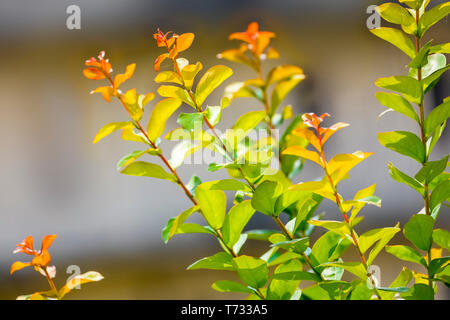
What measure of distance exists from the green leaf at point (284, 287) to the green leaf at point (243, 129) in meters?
0.08

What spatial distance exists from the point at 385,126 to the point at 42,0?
1173 mm

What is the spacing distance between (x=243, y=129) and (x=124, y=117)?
1.30 metres

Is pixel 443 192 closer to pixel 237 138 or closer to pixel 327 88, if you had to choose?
pixel 237 138

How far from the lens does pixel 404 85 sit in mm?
272

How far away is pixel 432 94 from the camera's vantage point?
4.60 feet

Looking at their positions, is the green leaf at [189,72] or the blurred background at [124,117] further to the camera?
the blurred background at [124,117]

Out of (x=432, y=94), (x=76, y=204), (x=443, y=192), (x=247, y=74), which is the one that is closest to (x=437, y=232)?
(x=443, y=192)

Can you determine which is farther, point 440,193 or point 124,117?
point 124,117

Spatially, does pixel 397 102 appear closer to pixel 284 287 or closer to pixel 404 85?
pixel 404 85

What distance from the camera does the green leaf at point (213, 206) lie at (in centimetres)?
28

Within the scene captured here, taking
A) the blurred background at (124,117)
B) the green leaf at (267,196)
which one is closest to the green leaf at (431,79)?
the green leaf at (267,196)

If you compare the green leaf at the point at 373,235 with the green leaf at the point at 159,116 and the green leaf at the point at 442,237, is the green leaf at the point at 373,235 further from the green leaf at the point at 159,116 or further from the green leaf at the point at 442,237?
the green leaf at the point at 159,116

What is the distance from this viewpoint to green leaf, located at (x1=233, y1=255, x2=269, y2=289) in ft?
0.86

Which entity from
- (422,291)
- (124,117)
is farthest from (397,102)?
(124,117)
